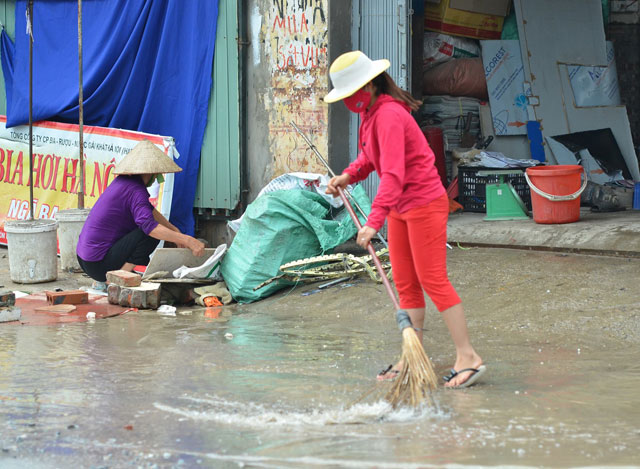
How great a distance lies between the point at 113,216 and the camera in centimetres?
796

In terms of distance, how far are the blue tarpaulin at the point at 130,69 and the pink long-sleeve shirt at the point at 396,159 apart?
4633 millimetres

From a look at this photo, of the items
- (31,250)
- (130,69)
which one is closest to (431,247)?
(31,250)

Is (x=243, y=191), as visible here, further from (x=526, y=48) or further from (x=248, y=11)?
(x=526, y=48)

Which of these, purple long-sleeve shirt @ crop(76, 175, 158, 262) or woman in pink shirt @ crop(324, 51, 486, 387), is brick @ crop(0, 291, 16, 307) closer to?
purple long-sleeve shirt @ crop(76, 175, 158, 262)

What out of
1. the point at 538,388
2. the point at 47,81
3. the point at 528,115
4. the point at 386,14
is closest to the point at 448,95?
the point at 528,115

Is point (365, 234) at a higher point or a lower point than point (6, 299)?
higher

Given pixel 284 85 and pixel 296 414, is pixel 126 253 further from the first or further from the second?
pixel 296 414

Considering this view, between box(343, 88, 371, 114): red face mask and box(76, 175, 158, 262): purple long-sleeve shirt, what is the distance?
3.38 metres

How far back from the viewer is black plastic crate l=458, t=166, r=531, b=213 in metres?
9.94

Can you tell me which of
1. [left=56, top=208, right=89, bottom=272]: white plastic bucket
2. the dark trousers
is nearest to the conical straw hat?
the dark trousers

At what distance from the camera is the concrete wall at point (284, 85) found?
846 cm

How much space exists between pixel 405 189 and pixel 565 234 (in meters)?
3.81

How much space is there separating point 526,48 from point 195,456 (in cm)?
875

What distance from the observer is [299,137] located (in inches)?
341
